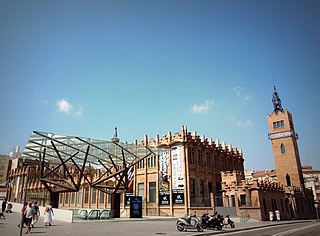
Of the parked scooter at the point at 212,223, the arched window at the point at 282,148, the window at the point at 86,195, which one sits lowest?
the parked scooter at the point at 212,223

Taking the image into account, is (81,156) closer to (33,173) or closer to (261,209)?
(261,209)

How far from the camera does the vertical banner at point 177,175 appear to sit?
36875mm

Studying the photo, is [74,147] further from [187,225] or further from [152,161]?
[187,225]

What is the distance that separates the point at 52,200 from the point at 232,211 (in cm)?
2271

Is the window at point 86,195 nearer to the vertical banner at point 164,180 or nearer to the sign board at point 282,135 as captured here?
the vertical banner at point 164,180

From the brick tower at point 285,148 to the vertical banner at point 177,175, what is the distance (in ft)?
85.6

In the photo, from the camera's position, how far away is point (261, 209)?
32031 millimetres

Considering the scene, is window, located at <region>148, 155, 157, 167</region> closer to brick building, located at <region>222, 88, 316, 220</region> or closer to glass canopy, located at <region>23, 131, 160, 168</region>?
glass canopy, located at <region>23, 131, 160, 168</region>

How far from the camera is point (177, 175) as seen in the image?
38031 mm

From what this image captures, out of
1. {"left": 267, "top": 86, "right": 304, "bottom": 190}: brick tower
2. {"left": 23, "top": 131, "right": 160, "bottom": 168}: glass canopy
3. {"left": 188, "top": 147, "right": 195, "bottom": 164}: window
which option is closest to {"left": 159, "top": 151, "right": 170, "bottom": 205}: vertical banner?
{"left": 188, "top": 147, "right": 195, "bottom": 164}: window

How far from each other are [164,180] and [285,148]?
2959 cm

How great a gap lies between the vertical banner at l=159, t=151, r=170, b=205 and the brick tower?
89.8ft

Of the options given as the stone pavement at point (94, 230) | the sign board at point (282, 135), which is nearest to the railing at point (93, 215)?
the stone pavement at point (94, 230)

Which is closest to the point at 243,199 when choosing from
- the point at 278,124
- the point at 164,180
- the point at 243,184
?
the point at 243,184
